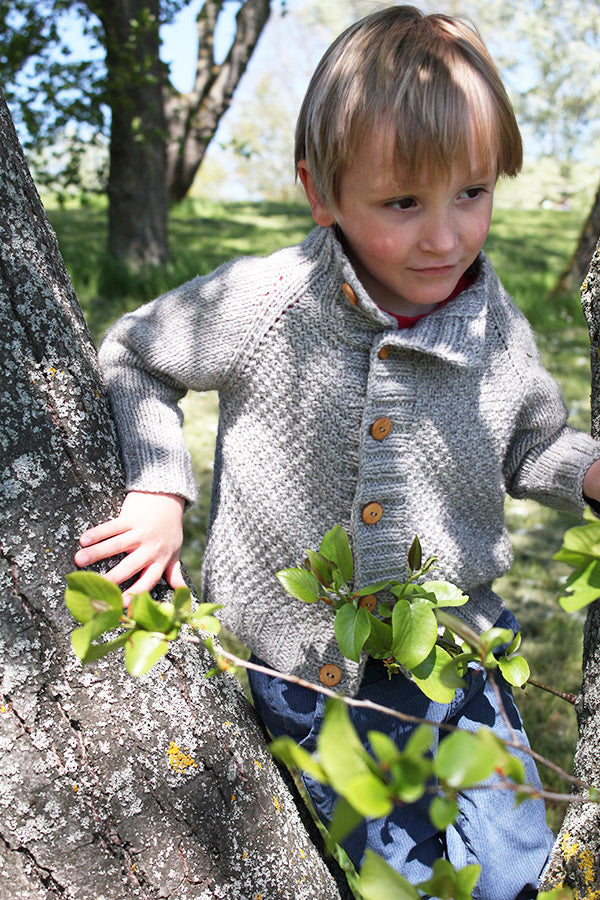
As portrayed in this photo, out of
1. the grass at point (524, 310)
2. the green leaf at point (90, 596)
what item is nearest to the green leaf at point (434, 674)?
the green leaf at point (90, 596)

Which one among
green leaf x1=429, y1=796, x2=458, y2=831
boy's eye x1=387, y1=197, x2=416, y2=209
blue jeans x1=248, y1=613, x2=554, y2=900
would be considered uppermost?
boy's eye x1=387, y1=197, x2=416, y2=209

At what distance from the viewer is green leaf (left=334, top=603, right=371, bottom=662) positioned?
99 centimetres

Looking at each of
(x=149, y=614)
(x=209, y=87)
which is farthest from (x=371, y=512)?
(x=209, y=87)

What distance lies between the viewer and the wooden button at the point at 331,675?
161 centimetres

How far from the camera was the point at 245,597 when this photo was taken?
68.5 inches

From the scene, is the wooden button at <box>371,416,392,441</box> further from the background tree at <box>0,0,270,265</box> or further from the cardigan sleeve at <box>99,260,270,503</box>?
the background tree at <box>0,0,270,265</box>

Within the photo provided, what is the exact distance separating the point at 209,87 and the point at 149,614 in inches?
415

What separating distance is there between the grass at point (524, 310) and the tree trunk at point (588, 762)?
750mm

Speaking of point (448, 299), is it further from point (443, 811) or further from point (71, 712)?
point (443, 811)

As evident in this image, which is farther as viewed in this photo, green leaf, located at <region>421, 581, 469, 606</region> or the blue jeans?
the blue jeans

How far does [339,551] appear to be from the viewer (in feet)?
3.44

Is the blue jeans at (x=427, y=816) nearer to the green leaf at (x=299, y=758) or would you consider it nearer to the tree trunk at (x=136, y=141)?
the green leaf at (x=299, y=758)

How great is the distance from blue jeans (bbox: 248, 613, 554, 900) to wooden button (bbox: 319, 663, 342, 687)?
2.5 inches

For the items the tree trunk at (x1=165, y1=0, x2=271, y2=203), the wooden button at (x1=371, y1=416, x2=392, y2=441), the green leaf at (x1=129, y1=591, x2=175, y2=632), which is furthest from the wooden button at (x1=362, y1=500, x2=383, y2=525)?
the tree trunk at (x1=165, y1=0, x2=271, y2=203)
